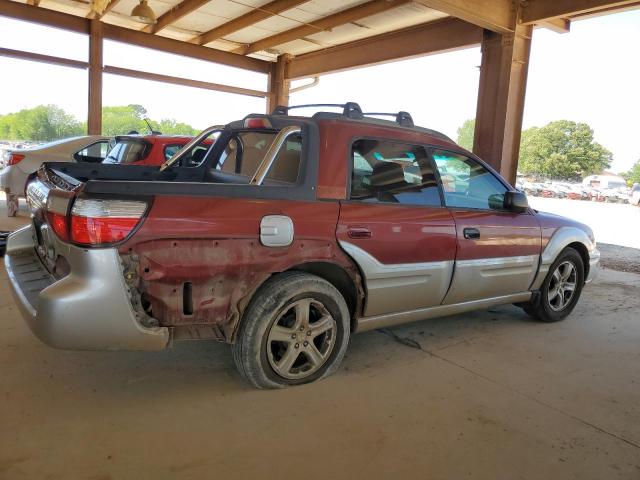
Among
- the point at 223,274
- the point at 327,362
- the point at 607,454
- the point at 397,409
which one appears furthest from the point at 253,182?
the point at 607,454

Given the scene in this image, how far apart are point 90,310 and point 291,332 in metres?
1.14

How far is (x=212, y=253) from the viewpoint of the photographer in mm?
2602

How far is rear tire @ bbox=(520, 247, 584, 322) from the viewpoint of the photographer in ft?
15.0

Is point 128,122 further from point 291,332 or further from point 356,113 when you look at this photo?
point 291,332

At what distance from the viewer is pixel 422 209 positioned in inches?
137

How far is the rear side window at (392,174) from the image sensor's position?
3.23 m

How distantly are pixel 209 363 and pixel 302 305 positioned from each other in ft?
2.91

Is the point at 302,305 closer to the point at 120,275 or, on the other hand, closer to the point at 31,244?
the point at 120,275

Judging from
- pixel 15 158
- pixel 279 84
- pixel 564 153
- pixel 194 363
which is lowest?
pixel 194 363

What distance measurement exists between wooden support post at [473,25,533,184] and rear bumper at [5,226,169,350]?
291 inches

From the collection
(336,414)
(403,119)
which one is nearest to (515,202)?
(403,119)

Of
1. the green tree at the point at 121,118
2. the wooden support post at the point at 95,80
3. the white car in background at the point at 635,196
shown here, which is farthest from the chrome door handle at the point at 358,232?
the white car in background at the point at 635,196

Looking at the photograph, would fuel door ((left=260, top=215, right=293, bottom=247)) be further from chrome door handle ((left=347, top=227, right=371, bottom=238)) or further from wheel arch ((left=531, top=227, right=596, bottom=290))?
wheel arch ((left=531, top=227, right=596, bottom=290))

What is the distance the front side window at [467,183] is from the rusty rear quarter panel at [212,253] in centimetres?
128
